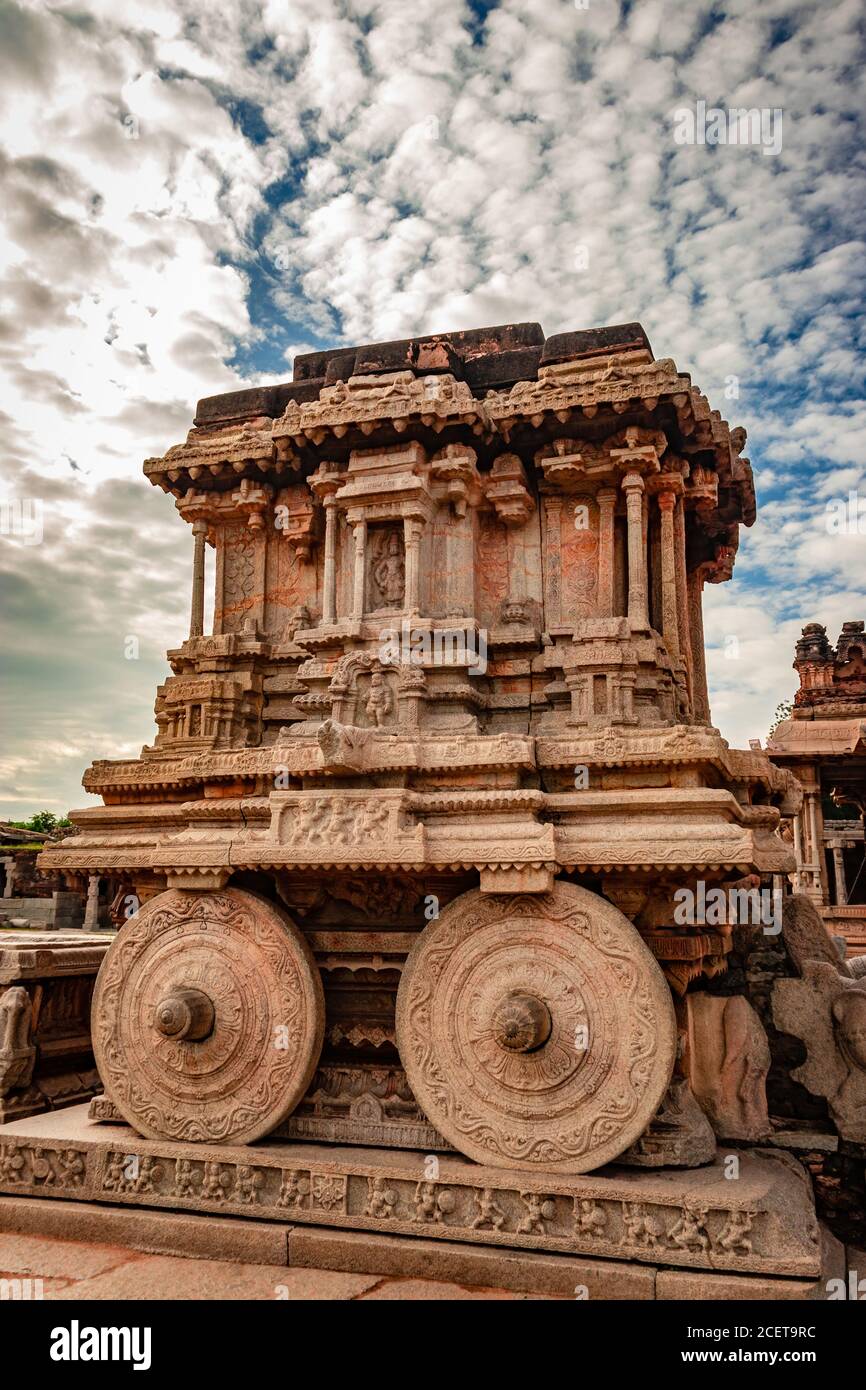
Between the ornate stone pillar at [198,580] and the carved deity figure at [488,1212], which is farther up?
the ornate stone pillar at [198,580]

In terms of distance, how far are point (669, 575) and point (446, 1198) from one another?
598cm

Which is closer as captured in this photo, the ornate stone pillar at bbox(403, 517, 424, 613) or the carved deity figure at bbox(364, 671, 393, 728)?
the carved deity figure at bbox(364, 671, 393, 728)

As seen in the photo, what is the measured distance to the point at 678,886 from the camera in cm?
560

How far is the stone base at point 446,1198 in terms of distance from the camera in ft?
15.7

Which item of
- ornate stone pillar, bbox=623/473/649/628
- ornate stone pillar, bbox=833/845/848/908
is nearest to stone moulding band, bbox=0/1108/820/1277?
ornate stone pillar, bbox=623/473/649/628

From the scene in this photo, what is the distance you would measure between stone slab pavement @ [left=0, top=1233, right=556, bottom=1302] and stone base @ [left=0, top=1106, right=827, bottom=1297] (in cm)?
18

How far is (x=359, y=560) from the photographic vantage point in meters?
9.02

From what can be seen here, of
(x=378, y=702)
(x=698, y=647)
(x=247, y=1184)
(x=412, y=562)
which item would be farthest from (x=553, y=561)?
(x=247, y=1184)

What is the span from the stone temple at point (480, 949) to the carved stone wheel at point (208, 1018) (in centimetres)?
2

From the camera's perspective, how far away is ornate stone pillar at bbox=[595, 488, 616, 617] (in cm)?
875

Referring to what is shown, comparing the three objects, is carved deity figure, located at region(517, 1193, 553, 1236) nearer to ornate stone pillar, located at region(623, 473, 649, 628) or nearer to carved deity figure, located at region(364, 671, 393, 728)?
carved deity figure, located at region(364, 671, 393, 728)

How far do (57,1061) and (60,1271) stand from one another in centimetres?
299

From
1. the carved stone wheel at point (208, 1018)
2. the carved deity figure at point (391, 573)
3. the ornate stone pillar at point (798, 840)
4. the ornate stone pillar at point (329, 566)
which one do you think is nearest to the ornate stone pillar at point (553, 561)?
the carved deity figure at point (391, 573)

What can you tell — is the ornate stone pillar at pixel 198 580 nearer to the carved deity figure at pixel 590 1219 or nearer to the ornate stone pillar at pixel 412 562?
the ornate stone pillar at pixel 412 562
